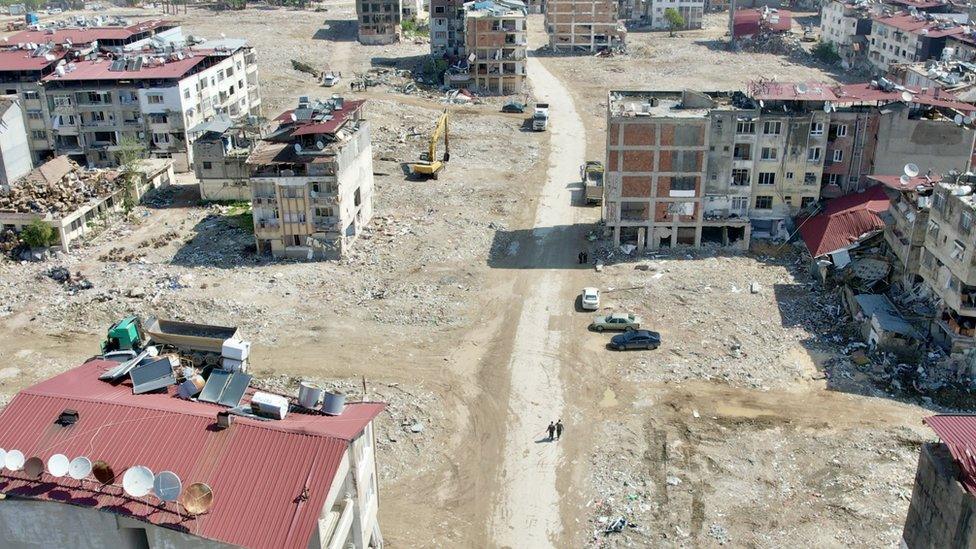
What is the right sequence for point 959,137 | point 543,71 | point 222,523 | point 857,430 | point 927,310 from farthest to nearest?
point 543,71 → point 959,137 → point 927,310 → point 857,430 → point 222,523

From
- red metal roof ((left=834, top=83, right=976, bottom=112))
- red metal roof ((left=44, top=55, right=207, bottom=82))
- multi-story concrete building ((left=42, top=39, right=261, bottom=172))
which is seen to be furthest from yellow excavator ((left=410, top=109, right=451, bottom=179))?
red metal roof ((left=834, top=83, right=976, bottom=112))

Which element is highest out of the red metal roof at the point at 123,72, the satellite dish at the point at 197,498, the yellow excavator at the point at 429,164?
the red metal roof at the point at 123,72

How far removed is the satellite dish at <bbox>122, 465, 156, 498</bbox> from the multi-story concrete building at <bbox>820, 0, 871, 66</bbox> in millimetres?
126522

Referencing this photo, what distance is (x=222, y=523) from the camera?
2447 centimetres

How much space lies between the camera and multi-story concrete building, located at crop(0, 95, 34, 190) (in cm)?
7369

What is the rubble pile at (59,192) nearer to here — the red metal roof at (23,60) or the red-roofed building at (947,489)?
the red metal roof at (23,60)

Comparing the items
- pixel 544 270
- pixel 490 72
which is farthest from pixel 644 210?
pixel 490 72

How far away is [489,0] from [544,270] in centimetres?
6779

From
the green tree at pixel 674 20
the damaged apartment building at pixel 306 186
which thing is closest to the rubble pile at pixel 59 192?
the damaged apartment building at pixel 306 186

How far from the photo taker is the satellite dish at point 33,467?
81.8ft

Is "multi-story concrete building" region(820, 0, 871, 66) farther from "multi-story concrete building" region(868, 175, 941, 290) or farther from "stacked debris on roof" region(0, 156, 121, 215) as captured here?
"stacked debris on roof" region(0, 156, 121, 215)

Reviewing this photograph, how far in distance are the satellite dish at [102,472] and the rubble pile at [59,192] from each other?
45.1m

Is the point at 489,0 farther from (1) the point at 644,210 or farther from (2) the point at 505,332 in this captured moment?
(2) the point at 505,332

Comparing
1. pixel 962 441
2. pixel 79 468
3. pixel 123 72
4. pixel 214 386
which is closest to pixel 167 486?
pixel 79 468
